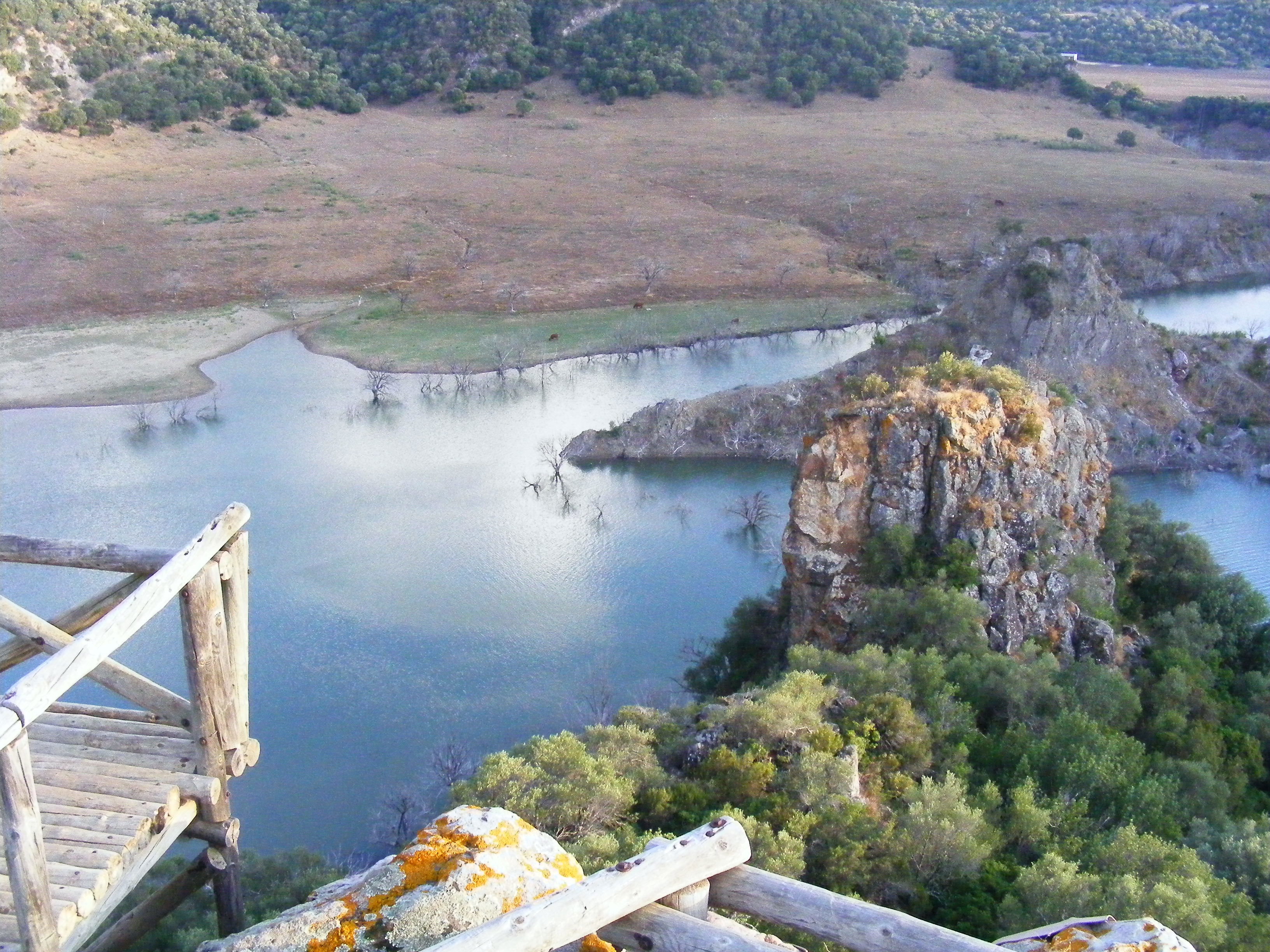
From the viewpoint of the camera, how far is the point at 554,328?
4394cm

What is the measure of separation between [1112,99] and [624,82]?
115ft

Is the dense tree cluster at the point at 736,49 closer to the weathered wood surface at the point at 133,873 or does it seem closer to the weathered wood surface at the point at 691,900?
the weathered wood surface at the point at 133,873

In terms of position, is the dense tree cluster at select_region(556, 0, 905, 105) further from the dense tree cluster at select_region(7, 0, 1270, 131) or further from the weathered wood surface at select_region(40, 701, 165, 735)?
the weathered wood surface at select_region(40, 701, 165, 735)

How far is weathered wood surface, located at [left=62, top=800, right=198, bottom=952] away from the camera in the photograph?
642cm

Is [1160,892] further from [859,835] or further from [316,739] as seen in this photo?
[316,739]

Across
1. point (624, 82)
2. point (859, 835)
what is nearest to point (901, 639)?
point (859, 835)

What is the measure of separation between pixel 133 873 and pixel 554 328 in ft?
124

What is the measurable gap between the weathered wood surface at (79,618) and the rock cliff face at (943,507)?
13.6 m

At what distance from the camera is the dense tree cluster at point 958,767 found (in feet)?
35.8

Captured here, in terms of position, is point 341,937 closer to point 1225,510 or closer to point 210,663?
point 210,663

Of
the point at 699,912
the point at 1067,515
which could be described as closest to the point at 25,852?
the point at 699,912

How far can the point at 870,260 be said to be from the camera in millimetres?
51531

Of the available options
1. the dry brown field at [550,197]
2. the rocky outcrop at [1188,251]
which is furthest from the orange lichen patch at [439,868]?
the rocky outcrop at [1188,251]

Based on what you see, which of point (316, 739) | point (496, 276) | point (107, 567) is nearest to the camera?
point (107, 567)
